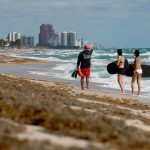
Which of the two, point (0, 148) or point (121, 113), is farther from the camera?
point (121, 113)

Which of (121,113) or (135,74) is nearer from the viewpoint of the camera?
(121,113)

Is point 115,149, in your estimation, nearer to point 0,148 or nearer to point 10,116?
point 0,148

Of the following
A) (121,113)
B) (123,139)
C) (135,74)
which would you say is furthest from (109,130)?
(135,74)

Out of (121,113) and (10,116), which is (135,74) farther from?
(10,116)

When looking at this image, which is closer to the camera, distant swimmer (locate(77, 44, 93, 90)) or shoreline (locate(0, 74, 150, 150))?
shoreline (locate(0, 74, 150, 150))

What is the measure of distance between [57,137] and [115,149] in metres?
0.70

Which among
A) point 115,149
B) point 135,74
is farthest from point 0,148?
point 135,74

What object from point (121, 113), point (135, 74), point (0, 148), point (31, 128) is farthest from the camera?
point (135, 74)

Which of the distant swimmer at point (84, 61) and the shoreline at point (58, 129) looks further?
the distant swimmer at point (84, 61)

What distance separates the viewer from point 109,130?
6051mm

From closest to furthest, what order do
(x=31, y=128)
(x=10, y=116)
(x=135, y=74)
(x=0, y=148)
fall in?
(x=0, y=148) < (x=31, y=128) < (x=10, y=116) < (x=135, y=74)

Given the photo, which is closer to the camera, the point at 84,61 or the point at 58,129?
the point at 58,129

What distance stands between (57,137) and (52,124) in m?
0.50

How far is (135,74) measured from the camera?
59.0 ft
